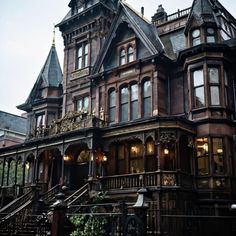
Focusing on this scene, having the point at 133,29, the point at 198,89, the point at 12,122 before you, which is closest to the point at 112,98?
the point at 133,29

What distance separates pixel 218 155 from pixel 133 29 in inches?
439

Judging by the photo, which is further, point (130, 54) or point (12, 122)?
point (12, 122)

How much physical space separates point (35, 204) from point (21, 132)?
3868 centimetres

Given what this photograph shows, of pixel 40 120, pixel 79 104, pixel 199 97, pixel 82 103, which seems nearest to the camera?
pixel 199 97

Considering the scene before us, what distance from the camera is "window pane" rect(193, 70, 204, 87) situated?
77.3ft

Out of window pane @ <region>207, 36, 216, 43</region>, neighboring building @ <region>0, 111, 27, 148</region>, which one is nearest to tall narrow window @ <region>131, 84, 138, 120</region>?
window pane @ <region>207, 36, 216, 43</region>

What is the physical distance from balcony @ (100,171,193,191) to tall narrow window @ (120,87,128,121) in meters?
5.30

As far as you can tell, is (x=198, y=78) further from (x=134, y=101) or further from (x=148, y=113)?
(x=134, y=101)

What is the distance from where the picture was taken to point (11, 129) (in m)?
58.7

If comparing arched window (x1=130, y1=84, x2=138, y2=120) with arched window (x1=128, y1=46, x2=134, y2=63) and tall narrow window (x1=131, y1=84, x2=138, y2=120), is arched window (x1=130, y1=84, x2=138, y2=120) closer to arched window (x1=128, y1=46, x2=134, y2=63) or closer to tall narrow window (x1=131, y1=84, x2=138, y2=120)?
tall narrow window (x1=131, y1=84, x2=138, y2=120)

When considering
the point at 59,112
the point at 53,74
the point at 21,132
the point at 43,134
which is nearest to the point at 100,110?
the point at 43,134

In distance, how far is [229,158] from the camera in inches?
877

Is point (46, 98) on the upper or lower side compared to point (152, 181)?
upper

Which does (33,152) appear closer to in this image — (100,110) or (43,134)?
(43,134)
